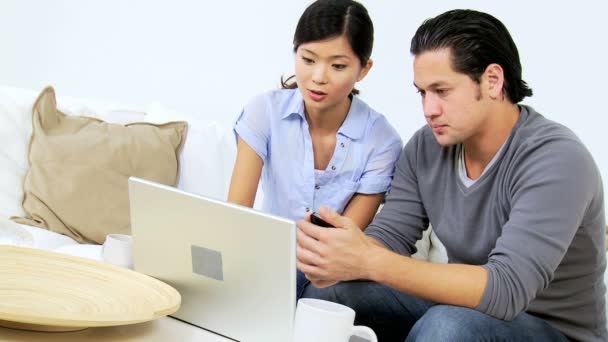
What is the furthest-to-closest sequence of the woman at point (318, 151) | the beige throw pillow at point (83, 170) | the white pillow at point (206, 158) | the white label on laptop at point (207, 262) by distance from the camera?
the white pillow at point (206, 158) < the beige throw pillow at point (83, 170) < the woman at point (318, 151) < the white label on laptop at point (207, 262)

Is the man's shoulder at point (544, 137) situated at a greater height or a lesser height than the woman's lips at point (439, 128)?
greater

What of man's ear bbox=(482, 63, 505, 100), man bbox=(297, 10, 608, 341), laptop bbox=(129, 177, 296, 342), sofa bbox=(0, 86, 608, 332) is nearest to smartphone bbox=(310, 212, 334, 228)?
man bbox=(297, 10, 608, 341)

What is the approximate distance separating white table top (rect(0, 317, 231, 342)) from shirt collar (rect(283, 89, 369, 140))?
819 millimetres

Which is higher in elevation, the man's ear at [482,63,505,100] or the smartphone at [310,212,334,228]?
the man's ear at [482,63,505,100]

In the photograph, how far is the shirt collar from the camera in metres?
2.04

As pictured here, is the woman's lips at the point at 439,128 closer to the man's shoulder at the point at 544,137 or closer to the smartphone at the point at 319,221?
the man's shoulder at the point at 544,137

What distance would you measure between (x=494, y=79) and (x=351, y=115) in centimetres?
51

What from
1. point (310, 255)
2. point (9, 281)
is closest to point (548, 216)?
point (310, 255)

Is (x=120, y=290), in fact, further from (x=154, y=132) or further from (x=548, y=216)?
(x=154, y=132)

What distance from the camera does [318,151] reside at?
81.3 inches

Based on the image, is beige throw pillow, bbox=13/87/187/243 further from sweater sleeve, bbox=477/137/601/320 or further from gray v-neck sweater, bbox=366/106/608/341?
sweater sleeve, bbox=477/137/601/320

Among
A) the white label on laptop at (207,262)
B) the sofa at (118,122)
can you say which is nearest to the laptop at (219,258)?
the white label on laptop at (207,262)

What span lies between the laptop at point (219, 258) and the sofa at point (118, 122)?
960mm

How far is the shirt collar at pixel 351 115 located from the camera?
2.04 meters
